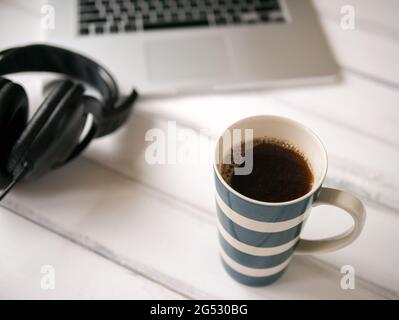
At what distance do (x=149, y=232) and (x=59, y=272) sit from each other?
10cm

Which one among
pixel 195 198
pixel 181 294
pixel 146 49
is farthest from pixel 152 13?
pixel 181 294

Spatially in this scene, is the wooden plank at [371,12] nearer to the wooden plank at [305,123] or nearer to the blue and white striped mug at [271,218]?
the wooden plank at [305,123]

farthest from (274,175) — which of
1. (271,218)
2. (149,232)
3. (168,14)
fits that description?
(168,14)

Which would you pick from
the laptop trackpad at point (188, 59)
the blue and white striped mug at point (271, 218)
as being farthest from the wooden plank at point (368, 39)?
the blue and white striped mug at point (271, 218)

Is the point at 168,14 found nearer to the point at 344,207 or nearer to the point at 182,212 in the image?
the point at 182,212

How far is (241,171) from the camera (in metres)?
0.41

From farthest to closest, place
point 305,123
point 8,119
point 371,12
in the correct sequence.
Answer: point 371,12
point 305,123
point 8,119

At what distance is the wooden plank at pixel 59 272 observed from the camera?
1.49ft

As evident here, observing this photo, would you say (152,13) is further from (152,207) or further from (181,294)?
(181,294)

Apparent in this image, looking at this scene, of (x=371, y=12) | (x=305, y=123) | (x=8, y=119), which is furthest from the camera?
(x=371, y=12)

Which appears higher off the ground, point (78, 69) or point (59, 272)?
point (78, 69)

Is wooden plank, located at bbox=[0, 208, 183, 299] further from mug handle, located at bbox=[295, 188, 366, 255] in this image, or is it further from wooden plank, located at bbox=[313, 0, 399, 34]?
wooden plank, located at bbox=[313, 0, 399, 34]

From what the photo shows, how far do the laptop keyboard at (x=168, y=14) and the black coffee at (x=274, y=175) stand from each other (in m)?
0.31

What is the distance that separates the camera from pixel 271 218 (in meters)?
0.37
